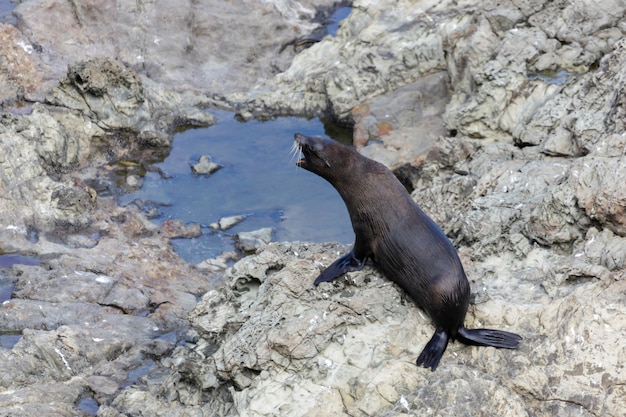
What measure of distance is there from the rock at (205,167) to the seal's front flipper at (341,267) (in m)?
5.50

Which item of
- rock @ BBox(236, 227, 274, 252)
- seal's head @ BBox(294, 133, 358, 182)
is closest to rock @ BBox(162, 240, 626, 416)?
seal's head @ BBox(294, 133, 358, 182)

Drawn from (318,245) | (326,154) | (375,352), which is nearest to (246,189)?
(318,245)

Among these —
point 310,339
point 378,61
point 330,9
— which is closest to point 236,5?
point 330,9

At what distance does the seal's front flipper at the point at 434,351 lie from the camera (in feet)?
18.2

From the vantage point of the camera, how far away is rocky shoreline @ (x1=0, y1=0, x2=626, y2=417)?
5586 mm

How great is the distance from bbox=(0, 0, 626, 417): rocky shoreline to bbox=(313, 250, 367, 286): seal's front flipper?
6cm

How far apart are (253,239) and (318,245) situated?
3.30m

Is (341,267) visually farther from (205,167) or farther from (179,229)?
(205,167)

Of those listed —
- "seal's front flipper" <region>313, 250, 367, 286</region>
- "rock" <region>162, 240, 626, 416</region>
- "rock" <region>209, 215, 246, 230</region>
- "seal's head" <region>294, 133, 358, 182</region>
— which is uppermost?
"seal's head" <region>294, 133, 358, 182</region>

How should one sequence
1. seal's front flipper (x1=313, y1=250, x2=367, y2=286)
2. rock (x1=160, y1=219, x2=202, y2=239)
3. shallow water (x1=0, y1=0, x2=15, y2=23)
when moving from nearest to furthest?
seal's front flipper (x1=313, y1=250, x2=367, y2=286) < rock (x1=160, y1=219, x2=202, y2=239) < shallow water (x1=0, y1=0, x2=15, y2=23)

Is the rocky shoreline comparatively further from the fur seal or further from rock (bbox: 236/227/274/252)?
rock (bbox: 236/227/274/252)

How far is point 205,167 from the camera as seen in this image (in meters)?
11.8

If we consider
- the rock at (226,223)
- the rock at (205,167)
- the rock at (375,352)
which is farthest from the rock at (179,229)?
the rock at (375,352)

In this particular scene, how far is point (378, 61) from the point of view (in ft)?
41.2
